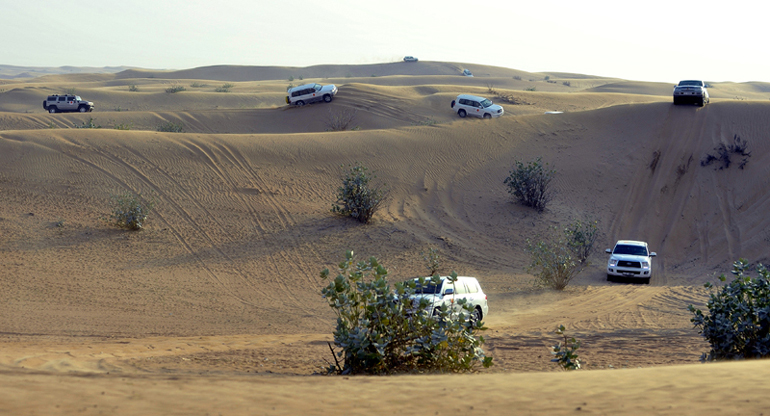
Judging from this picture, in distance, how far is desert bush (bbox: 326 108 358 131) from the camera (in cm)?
3764

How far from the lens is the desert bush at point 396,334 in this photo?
8.57m

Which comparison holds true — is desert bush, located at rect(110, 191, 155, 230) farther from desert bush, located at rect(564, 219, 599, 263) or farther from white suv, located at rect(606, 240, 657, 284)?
white suv, located at rect(606, 240, 657, 284)

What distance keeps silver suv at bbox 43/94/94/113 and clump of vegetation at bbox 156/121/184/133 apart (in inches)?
406

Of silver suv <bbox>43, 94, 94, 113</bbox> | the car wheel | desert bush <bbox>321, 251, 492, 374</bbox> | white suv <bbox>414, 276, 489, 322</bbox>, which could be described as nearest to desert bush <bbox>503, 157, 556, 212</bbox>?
white suv <bbox>414, 276, 489, 322</bbox>

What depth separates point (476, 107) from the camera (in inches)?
1545

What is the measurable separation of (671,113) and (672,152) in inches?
175

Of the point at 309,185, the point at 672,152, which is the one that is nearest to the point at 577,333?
the point at 309,185

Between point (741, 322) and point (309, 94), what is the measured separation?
3588cm

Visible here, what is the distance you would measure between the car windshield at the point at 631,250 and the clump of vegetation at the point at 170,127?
1043 inches

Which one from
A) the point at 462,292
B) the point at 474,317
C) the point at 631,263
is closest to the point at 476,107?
the point at 631,263

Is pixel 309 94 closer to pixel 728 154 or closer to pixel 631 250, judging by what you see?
pixel 728 154

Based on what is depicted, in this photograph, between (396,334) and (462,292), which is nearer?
(396,334)

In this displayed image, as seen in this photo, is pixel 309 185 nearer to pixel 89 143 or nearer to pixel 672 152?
pixel 89 143

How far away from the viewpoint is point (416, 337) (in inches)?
347
